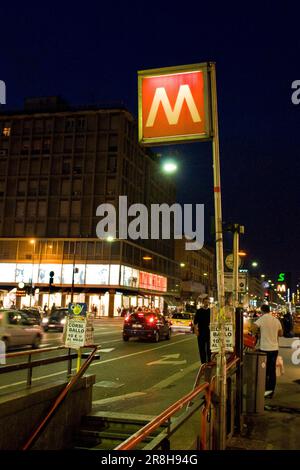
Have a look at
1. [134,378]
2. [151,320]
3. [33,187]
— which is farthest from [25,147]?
[134,378]

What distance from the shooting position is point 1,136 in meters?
71.8

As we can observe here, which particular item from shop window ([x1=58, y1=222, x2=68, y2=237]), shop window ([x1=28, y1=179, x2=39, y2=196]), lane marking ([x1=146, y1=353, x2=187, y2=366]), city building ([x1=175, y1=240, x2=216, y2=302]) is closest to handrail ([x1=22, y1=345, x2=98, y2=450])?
lane marking ([x1=146, y1=353, x2=187, y2=366])

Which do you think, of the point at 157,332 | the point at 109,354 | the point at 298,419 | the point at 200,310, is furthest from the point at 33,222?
the point at 298,419

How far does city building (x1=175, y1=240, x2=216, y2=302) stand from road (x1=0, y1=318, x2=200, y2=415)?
78.6m

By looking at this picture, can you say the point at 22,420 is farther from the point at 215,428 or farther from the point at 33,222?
the point at 33,222

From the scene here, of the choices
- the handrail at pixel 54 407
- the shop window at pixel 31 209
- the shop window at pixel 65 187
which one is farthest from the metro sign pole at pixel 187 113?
the shop window at pixel 31 209

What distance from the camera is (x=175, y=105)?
19.8 feet

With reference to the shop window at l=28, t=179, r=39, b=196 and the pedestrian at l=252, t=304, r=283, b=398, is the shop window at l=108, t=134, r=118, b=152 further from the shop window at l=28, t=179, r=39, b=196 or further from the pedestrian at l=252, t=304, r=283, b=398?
the pedestrian at l=252, t=304, r=283, b=398

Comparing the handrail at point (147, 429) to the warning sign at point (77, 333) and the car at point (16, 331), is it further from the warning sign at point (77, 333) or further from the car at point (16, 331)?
the car at point (16, 331)

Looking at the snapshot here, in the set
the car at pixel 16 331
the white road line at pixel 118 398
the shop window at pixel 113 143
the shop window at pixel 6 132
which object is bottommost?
the white road line at pixel 118 398

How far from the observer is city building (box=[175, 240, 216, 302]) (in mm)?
106562

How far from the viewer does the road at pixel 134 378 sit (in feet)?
31.3

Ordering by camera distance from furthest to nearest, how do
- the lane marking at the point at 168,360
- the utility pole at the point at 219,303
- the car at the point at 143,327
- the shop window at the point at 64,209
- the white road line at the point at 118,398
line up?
the shop window at the point at 64,209, the car at the point at 143,327, the lane marking at the point at 168,360, the white road line at the point at 118,398, the utility pole at the point at 219,303

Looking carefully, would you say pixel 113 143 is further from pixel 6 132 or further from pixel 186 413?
pixel 186 413
